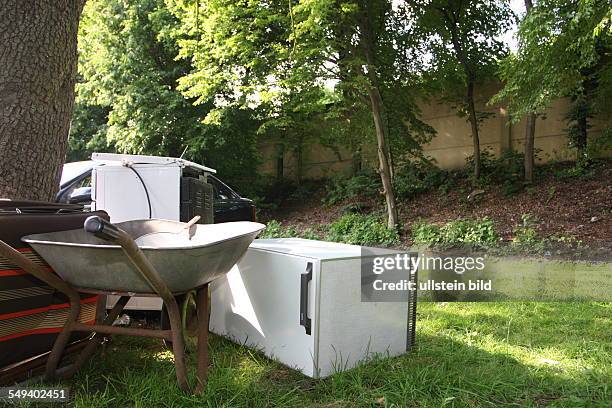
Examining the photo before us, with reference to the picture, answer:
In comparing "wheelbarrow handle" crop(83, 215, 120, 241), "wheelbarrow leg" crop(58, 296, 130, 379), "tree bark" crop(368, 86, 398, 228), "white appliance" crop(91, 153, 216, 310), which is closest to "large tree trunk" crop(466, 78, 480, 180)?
"tree bark" crop(368, 86, 398, 228)

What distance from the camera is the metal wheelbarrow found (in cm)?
196

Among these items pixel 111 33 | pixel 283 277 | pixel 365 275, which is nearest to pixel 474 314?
pixel 365 275

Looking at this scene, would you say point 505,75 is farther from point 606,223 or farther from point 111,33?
point 111,33

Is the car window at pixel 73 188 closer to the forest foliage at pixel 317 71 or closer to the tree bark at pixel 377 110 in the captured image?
the forest foliage at pixel 317 71

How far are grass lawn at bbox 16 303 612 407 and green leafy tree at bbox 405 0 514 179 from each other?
6.31 meters

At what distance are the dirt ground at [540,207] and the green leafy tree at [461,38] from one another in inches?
43.5

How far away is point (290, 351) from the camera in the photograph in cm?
264

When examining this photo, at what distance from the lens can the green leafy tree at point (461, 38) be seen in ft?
28.6

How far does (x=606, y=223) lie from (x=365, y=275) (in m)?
5.27

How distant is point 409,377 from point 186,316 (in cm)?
121

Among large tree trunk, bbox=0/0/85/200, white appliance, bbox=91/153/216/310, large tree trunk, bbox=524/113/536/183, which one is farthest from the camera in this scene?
large tree trunk, bbox=524/113/536/183

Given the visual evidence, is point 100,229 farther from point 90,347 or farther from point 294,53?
point 294,53

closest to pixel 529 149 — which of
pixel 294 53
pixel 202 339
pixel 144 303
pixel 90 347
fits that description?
pixel 294 53
